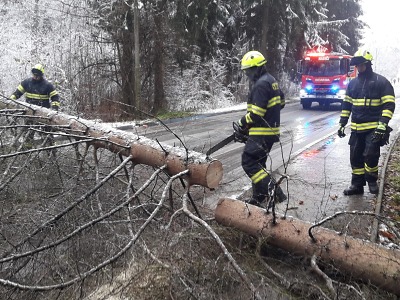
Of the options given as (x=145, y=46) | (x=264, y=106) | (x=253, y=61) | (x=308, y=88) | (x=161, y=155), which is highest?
(x=145, y=46)

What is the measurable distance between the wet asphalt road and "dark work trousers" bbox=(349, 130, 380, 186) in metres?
0.27

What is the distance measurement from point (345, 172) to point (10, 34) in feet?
50.8

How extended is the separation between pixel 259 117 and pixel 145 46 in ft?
Result: 35.2

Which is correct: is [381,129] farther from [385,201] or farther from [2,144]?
[2,144]

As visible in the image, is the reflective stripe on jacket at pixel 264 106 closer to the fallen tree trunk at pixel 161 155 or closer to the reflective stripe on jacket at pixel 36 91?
the fallen tree trunk at pixel 161 155

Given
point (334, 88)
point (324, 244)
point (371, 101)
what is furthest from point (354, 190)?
point (334, 88)

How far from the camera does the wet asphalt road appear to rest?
4695 millimetres

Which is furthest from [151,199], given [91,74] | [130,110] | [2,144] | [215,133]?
[91,74]

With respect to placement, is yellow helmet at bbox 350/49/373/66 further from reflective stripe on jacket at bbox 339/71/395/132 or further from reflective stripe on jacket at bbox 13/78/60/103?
reflective stripe on jacket at bbox 13/78/60/103

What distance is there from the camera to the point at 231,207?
3.30 m

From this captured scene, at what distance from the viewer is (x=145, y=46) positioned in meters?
13.9

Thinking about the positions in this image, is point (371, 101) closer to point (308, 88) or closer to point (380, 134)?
point (380, 134)

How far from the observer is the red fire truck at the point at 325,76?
52.4 feet

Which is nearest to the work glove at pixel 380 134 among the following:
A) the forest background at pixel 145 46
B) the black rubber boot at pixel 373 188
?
the black rubber boot at pixel 373 188
